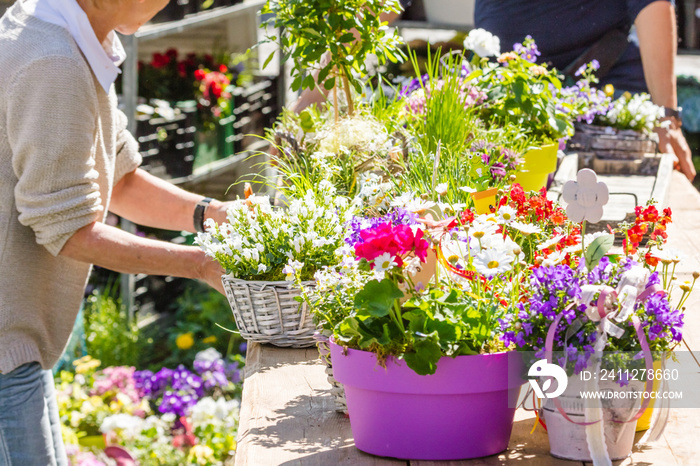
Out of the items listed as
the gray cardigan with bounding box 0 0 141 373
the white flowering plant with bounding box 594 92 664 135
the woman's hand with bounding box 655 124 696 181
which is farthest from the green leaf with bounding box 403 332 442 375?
the woman's hand with bounding box 655 124 696 181

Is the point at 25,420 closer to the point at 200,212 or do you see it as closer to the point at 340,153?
the point at 200,212

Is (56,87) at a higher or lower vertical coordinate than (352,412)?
higher

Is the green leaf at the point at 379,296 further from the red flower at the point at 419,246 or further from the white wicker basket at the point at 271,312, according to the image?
the white wicker basket at the point at 271,312

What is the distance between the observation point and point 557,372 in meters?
0.94

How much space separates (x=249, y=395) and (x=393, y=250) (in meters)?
0.42

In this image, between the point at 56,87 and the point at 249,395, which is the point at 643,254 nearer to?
the point at 249,395

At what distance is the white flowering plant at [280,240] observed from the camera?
135 cm

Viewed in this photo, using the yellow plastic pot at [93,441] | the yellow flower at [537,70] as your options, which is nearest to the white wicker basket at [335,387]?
the yellow flower at [537,70]

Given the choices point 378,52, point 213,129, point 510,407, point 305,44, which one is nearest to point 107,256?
point 305,44

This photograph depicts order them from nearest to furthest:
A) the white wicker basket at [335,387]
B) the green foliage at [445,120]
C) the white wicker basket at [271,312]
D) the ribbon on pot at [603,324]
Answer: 1. the ribbon on pot at [603,324]
2. the white wicker basket at [335,387]
3. the white wicker basket at [271,312]
4. the green foliage at [445,120]

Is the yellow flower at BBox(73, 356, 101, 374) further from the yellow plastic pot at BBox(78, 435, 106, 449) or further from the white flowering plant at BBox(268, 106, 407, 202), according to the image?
the white flowering plant at BBox(268, 106, 407, 202)

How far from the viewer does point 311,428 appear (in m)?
1.13

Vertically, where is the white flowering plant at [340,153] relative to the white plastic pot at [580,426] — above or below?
above

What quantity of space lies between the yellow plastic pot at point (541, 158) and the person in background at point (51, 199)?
819 millimetres
